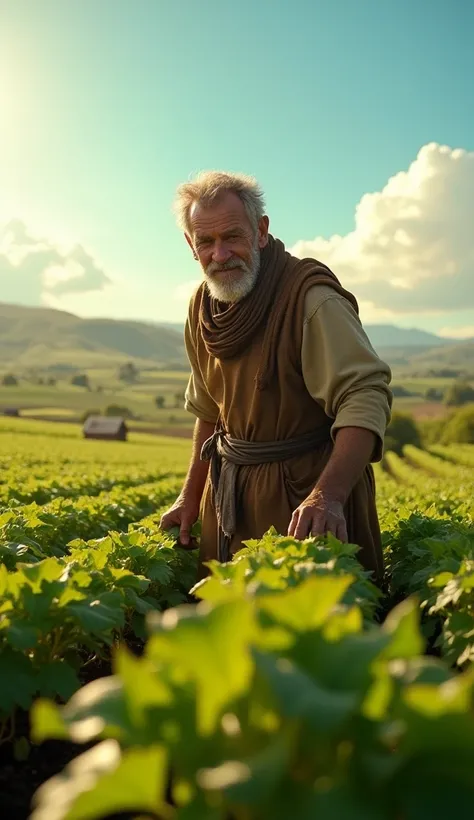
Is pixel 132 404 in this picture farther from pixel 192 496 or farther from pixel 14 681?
pixel 14 681

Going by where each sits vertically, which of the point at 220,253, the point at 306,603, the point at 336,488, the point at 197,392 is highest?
the point at 220,253

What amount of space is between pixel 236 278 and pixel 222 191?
1.74ft

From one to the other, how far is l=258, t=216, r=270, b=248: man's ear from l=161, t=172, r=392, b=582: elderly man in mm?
10

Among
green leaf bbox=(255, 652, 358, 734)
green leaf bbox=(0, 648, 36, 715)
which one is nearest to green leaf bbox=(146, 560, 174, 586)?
green leaf bbox=(0, 648, 36, 715)

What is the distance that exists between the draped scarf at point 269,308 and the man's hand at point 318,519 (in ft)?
3.07

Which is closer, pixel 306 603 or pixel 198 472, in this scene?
pixel 306 603

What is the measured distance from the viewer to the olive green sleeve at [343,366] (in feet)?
12.9

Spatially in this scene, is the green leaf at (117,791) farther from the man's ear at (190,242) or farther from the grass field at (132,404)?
the grass field at (132,404)

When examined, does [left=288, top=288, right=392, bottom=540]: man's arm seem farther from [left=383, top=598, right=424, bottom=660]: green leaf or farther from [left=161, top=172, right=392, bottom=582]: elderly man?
[left=383, top=598, right=424, bottom=660]: green leaf

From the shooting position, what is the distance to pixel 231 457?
4672mm

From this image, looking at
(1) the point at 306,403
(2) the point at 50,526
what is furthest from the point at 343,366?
(2) the point at 50,526

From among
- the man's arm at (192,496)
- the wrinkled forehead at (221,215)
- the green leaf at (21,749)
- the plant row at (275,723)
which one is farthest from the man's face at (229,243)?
the plant row at (275,723)

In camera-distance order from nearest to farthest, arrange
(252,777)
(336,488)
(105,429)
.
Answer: (252,777) < (336,488) < (105,429)

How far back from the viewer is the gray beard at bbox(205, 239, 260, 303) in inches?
172
